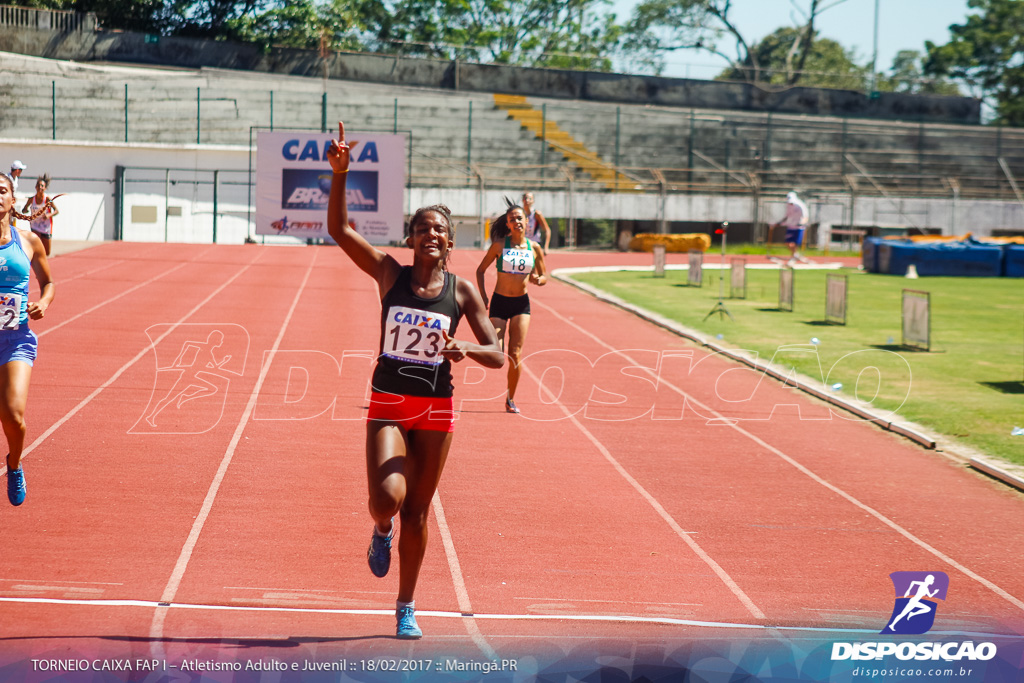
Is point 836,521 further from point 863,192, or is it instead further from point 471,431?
point 863,192

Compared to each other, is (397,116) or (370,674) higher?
(397,116)

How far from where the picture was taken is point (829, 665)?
15.7 ft

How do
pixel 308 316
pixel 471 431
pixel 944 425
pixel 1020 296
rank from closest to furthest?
pixel 471 431 < pixel 944 425 < pixel 308 316 < pixel 1020 296

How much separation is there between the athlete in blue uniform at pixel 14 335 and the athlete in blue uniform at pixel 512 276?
4241 mm

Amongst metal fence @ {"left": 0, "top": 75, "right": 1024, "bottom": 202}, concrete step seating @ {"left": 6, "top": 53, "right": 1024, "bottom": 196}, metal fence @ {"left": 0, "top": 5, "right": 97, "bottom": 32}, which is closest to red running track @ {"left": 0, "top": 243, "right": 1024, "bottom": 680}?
metal fence @ {"left": 0, "top": 75, "right": 1024, "bottom": 202}

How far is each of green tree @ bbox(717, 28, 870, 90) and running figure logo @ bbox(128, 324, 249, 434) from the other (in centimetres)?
5301

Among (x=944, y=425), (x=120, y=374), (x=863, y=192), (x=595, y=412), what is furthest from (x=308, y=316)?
(x=863, y=192)

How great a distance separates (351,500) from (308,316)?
10687 mm

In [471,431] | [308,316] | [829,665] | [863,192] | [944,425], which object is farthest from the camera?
[863,192]

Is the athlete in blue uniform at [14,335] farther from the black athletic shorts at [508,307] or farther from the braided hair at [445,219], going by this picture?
the black athletic shorts at [508,307]

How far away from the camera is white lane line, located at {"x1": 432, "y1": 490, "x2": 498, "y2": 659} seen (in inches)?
193

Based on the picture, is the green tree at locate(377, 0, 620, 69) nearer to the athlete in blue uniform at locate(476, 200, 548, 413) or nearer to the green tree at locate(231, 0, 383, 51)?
the green tree at locate(231, 0, 383, 51)

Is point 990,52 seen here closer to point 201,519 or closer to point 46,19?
point 46,19

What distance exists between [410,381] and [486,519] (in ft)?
7.91
